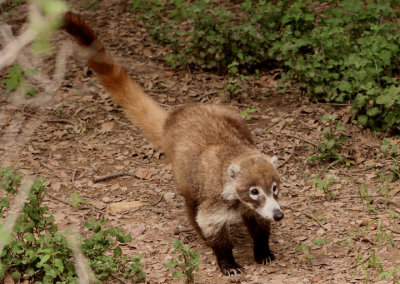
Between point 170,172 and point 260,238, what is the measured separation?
75.5 inches

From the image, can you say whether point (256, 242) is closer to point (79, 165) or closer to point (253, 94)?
point (79, 165)

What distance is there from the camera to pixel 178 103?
8000mm

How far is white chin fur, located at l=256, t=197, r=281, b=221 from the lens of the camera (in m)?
4.77

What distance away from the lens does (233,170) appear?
16.4ft

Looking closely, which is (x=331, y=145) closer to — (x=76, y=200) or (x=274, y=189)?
(x=274, y=189)

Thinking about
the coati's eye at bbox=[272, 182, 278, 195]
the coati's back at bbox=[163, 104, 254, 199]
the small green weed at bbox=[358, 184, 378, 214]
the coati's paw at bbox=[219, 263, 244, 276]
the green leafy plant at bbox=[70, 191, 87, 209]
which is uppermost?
the coati's back at bbox=[163, 104, 254, 199]

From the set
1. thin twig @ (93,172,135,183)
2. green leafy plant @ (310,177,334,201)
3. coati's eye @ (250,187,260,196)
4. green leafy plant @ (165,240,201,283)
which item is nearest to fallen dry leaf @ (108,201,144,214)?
thin twig @ (93,172,135,183)

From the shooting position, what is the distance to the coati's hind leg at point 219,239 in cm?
513

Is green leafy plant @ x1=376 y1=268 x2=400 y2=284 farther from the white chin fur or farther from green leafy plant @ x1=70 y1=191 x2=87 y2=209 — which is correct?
green leafy plant @ x1=70 y1=191 x2=87 y2=209

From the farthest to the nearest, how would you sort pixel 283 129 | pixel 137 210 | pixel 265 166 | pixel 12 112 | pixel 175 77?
1. pixel 175 77
2. pixel 12 112
3. pixel 283 129
4. pixel 137 210
5. pixel 265 166

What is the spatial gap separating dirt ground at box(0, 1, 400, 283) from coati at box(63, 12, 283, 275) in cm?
37

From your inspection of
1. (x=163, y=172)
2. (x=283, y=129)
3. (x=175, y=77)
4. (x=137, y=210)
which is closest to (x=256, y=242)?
(x=137, y=210)

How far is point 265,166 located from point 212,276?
1.15m

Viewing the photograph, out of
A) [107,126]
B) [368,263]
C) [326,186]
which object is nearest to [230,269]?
[368,263]
